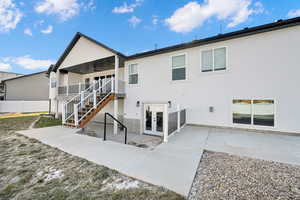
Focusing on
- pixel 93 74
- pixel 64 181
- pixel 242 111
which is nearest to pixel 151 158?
pixel 64 181

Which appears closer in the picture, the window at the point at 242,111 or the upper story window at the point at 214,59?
the window at the point at 242,111

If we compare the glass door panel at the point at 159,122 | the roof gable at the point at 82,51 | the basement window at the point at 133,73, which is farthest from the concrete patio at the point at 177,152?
the roof gable at the point at 82,51

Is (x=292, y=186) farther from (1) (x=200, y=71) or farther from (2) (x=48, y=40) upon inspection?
(2) (x=48, y=40)

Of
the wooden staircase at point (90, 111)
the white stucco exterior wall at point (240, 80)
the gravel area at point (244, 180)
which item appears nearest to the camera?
the gravel area at point (244, 180)

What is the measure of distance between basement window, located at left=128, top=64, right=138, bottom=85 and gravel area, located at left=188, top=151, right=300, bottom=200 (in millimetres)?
8147

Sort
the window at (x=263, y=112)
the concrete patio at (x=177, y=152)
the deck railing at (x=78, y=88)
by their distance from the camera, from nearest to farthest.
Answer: the concrete patio at (x=177, y=152), the window at (x=263, y=112), the deck railing at (x=78, y=88)

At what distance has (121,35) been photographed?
50.9ft

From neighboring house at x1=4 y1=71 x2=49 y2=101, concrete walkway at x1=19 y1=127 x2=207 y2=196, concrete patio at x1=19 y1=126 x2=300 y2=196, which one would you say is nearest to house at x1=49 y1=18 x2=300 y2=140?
concrete patio at x1=19 y1=126 x2=300 y2=196

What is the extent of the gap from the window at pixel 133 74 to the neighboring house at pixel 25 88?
19.7m

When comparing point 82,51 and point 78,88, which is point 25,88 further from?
point 82,51

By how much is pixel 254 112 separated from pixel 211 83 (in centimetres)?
271

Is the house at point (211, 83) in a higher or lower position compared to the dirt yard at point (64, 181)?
higher

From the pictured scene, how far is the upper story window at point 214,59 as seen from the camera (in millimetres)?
7588

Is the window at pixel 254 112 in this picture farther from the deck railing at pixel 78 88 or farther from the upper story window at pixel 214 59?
the deck railing at pixel 78 88
